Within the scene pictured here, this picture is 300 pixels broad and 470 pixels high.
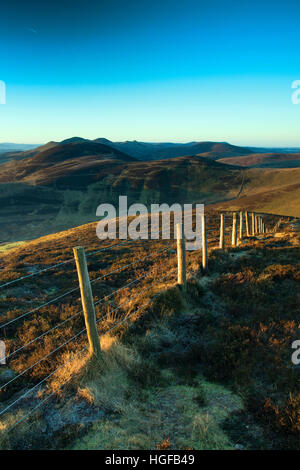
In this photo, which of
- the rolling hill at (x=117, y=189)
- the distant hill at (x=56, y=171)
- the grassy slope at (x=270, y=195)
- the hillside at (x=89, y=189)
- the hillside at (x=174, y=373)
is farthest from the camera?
the distant hill at (x=56, y=171)

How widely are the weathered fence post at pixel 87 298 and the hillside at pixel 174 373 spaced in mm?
334

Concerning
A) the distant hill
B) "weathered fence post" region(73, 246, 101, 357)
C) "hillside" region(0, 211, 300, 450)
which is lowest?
"hillside" region(0, 211, 300, 450)

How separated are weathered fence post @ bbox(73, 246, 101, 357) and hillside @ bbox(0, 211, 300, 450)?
0.33 metres

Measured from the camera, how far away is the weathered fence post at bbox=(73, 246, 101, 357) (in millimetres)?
4523

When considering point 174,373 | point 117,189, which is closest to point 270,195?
point 117,189

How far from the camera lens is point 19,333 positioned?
24.0 ft

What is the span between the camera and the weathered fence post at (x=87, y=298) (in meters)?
4.52

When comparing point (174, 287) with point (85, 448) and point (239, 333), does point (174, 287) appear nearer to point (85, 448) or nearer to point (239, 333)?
point (239, 333)

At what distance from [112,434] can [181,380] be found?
1476 millimetres

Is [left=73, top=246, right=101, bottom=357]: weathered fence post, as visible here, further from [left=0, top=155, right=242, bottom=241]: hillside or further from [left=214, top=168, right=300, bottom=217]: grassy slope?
[left=0, top=155, right=242, bottom=241]: hillside

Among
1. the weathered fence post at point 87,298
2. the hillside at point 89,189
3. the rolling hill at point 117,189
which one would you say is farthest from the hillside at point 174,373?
the hillside at point 89,189

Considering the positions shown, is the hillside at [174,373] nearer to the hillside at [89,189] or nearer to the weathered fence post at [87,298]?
the weathered fence post at [87,298]

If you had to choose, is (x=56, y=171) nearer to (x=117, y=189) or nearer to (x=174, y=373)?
(x=117, y=189)

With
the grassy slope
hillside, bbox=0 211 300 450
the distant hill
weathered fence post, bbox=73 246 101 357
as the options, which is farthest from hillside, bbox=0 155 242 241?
weathered fence post, bbox=73 246 101 357
